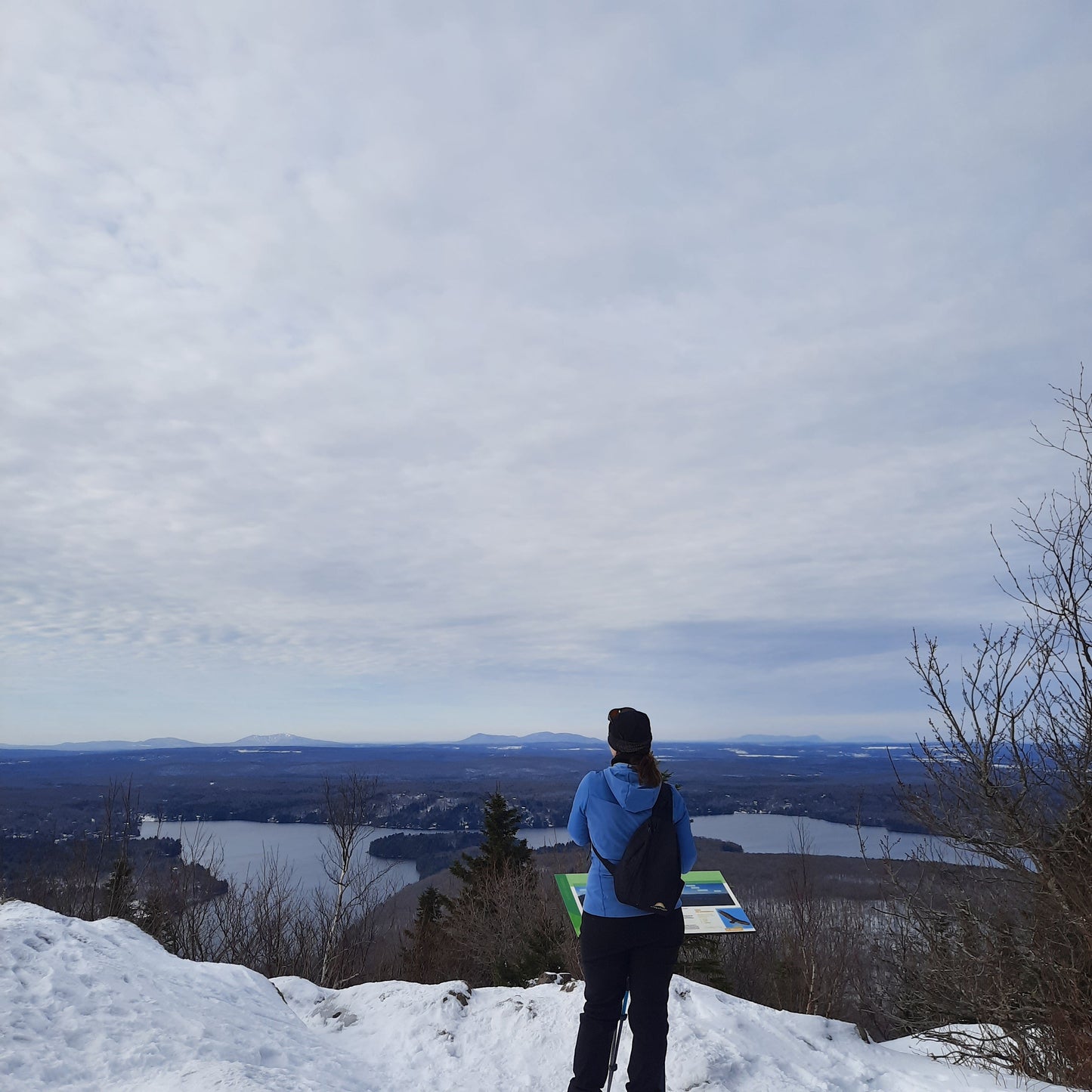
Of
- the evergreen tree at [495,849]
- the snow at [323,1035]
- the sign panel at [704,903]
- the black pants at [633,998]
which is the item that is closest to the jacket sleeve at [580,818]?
the black pants at [633,998]

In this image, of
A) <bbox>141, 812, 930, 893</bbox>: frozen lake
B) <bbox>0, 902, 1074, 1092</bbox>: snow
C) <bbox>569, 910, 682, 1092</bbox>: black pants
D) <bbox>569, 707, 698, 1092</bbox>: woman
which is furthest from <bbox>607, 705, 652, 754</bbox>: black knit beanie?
<bbox>141, 812, 930, 893</bbox>: frozen lake

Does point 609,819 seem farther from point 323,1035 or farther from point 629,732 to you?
point 323,1035

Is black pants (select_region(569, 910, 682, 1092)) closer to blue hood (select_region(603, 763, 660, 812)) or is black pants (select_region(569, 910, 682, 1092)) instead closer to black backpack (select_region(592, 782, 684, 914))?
black backpack (select_region(592, 782, 684, 914))

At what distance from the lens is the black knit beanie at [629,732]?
4.28 meters

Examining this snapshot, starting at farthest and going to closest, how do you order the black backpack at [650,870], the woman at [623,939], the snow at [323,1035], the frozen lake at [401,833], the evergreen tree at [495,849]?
the frozen lake at [401,833] → the evergreen tree at [495,849] → the snow at [323,1035] → the woman at [623,939] → the black backpack at [650,870]

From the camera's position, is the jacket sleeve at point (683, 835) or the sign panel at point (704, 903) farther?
the sign panel at point (704, 903)

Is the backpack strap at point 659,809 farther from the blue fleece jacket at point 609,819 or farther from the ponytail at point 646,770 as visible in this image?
the ponytail at point 646,770

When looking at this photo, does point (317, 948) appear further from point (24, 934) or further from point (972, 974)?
point (972, 974)

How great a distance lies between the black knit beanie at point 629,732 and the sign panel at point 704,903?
Result: 10.2 feet

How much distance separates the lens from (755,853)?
8375cm

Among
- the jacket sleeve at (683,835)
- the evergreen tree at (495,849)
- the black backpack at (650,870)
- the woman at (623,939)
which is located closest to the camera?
the black backpack at (650,870)

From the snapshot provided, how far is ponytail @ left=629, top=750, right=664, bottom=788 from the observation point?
427 cm

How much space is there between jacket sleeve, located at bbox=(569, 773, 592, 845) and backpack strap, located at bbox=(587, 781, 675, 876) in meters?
0.04

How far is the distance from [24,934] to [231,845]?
118016 mm
